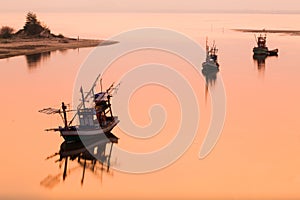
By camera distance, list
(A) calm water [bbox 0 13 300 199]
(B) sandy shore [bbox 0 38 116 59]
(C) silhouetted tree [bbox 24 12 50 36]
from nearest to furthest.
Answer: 1. (A) calm water [bbox 0 13 300 199]
2. (B) sandy shore [bbox 0 38 116 59]
3. (C) silhouetted tree [bbox 24 12 50 36]

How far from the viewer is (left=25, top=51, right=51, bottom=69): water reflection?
5759cm

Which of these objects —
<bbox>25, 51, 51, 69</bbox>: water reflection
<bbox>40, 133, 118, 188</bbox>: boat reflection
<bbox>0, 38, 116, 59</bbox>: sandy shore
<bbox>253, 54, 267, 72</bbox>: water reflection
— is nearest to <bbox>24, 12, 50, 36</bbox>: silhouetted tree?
<bbox>0, 38, 116, 59</bbox>: sandy shore

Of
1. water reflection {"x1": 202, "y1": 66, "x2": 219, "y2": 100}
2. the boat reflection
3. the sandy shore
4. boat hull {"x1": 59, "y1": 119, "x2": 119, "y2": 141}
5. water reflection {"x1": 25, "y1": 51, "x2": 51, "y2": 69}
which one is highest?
the sandy shore

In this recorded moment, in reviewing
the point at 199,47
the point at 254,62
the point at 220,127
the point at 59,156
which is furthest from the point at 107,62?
the point at 59,156

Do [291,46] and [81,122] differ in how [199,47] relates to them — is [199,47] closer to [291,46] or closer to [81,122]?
[291,46]

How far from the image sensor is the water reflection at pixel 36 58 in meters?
57.6

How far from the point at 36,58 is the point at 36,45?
10.2 meters

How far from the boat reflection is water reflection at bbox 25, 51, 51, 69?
3071cm

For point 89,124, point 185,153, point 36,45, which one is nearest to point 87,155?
point 89,124

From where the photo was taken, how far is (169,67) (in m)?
54.5

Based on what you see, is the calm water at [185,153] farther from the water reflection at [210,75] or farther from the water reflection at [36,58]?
the water reflection at [36,58]

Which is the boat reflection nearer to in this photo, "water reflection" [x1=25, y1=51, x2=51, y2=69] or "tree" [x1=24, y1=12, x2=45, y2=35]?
"water reflection" [x1=25, y1=51, x2=51, y2=69]

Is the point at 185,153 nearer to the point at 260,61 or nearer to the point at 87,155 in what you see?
the point at 87,155

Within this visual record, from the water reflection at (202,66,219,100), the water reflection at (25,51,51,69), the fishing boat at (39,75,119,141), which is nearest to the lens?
the fishing boat at (39,75,119,141)
